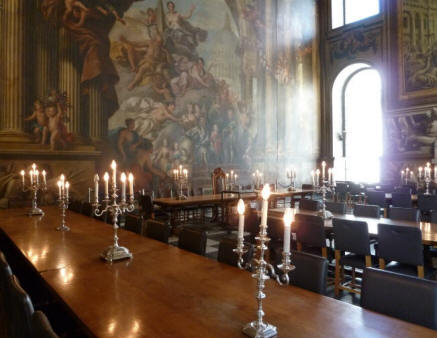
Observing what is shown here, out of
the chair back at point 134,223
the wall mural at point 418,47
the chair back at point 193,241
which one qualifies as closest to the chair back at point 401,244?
the chair back at point 193,241

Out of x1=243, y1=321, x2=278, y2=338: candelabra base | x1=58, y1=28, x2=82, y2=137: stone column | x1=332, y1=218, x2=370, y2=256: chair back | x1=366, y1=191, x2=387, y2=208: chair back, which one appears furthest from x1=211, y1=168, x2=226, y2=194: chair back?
x1=243, y1=321, x2=278, y2=338: candelabra base

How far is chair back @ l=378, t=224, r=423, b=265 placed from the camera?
3846mm

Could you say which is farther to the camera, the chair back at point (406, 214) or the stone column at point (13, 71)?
the stone column at point (13, 71)

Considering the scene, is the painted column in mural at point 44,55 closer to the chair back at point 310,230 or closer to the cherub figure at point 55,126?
the cherub figure at point 55,126

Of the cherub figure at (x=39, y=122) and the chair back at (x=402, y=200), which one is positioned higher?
the cherub figure at (x=39, y=122)

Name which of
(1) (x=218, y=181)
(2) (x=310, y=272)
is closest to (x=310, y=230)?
(2) (x=310, y=272)

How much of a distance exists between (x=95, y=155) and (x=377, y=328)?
8.84 m

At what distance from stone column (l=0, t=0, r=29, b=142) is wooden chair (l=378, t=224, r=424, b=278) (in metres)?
7.98

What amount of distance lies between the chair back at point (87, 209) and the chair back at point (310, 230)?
3.53 meters

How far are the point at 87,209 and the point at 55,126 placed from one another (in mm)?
3641

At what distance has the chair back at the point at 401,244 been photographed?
12.6 feet

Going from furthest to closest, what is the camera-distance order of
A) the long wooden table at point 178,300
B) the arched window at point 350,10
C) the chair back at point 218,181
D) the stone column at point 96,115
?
1. the arched window at point 350,10
2. the chair back at point 218,181
3. the stone column at point 96,115
4. the long wooden table at point 178,300

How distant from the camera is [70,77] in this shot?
926 cm

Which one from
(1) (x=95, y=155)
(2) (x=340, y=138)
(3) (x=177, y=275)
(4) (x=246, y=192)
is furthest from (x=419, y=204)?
(2) (x=340, y=138)
